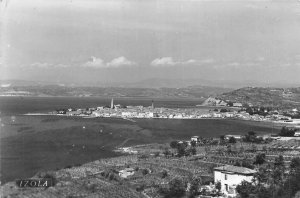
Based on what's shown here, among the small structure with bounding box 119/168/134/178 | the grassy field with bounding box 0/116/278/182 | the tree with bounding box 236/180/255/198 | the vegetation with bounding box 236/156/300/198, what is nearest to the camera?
the vegetation with bounding box 236/156/300/198

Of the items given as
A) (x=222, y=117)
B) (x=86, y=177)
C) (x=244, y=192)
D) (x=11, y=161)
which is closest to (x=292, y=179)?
(x=244, y=192)

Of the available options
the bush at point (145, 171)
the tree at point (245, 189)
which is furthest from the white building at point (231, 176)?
the bush at point (145, 171)

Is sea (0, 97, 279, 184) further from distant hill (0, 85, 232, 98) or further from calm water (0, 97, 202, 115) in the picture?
distant hill (0, 85, 232, 98)

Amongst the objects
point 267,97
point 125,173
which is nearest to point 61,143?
point 125,173

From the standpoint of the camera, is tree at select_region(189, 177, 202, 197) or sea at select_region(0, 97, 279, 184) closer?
tree at select_region(189, 177, 202, 197)

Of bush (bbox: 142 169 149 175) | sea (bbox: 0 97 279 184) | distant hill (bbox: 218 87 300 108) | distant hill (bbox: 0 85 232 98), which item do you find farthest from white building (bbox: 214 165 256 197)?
distant hill (bbox: 0 85 232 98)

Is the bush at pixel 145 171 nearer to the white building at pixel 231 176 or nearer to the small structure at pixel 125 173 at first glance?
the small structure at pixel 125 173

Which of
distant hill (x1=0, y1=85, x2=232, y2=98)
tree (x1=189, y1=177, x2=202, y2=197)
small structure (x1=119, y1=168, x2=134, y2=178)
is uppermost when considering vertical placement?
distant hill (x1=0, y1=85, x2=232, y2=98)

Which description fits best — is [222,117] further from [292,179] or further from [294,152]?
[292,179]

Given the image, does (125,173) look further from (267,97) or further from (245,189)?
(267,97)
